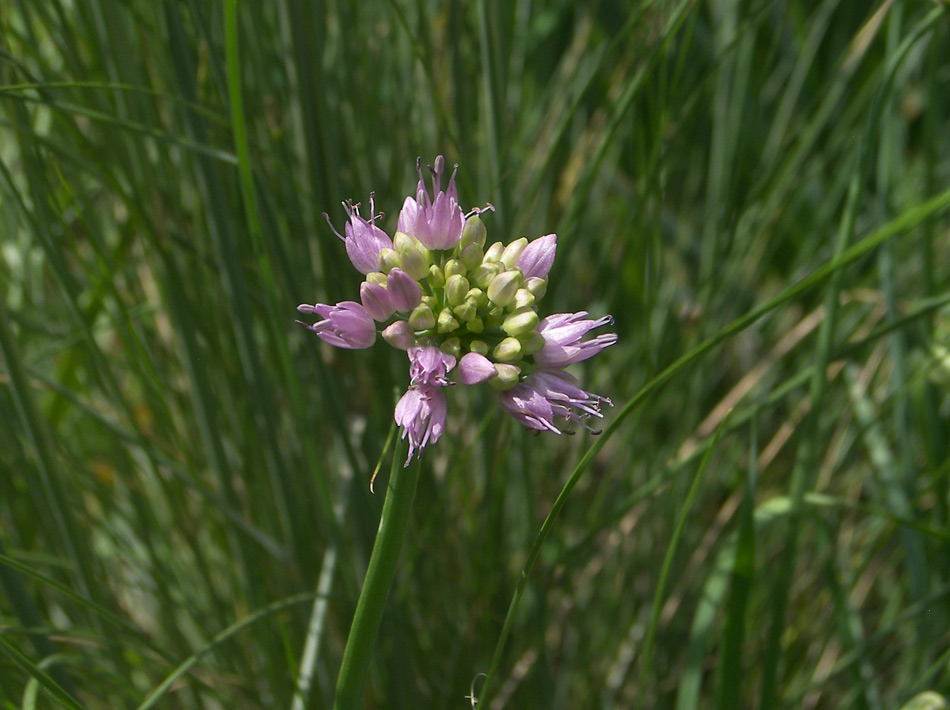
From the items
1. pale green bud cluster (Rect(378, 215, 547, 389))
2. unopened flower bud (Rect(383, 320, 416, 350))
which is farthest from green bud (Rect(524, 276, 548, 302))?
unopened flower bud (Rect(383, 320, 416, 350))

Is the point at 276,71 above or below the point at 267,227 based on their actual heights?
above

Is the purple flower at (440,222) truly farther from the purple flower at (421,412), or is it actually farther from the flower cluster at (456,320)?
the purple flower at (421,412)

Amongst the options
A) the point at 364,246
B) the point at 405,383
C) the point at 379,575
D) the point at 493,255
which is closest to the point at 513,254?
the point at 493,255

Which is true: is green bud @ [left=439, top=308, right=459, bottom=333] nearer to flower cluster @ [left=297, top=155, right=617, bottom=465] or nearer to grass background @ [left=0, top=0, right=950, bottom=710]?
flower cluster @ [left=297, top=155, right=617, bottom=465]

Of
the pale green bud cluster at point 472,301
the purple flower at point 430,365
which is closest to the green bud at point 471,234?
the pale green bud cluster at point 472,301

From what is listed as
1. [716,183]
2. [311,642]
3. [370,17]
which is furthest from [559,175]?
[311,642]

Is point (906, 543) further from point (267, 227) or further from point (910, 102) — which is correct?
point (910, 102)
